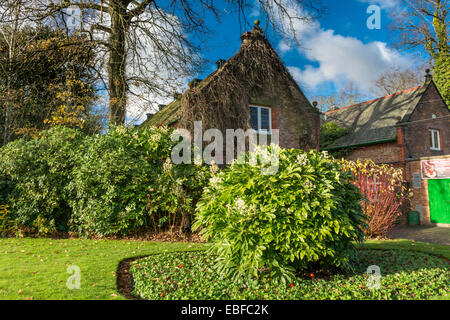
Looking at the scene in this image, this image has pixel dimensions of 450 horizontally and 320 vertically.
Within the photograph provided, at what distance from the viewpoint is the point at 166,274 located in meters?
5.13

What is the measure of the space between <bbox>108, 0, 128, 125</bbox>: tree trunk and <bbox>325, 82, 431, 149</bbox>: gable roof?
14554 millimetres

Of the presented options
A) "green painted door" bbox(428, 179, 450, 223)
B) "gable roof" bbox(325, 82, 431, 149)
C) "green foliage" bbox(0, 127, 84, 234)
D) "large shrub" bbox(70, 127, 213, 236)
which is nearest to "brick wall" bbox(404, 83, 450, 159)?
"gable roof" bbox(325, 82, 431, 149)

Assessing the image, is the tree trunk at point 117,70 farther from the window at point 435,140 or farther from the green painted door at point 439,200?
the window at point 435,140

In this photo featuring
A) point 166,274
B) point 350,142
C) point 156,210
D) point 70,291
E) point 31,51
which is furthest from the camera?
point 350,142

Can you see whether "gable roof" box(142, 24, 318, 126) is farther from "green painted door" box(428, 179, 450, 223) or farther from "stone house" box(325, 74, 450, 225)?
"green painted door" box(428, 179, 450, 223)

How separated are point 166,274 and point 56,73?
1273 cm

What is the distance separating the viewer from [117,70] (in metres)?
13.5

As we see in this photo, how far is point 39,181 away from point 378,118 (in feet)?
65.5

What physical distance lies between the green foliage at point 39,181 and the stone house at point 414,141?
16.7 metres

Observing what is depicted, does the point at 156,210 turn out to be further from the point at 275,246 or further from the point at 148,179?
the point at 275,246

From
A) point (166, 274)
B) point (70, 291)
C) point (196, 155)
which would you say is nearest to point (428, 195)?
point (196, 155)

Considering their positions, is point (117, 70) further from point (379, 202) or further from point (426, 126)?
point (426, 126)

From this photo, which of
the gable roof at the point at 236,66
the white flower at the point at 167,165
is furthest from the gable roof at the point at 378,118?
the white flower at the point at 167,165

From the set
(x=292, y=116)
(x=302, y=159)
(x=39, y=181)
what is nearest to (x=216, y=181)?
(x=302, y=159)
